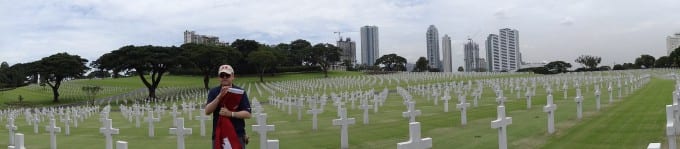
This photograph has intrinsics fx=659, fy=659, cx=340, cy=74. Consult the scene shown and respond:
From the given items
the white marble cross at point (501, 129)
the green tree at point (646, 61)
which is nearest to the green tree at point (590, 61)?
the green tree at point (646, 61)

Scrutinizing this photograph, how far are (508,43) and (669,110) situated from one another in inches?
6351

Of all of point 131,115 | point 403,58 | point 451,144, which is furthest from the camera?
point 403,58

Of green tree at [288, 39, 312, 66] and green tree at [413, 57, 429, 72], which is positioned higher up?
green tree at [288, 39, 312, 66]

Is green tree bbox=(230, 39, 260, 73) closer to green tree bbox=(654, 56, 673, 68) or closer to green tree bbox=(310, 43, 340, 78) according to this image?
green tree bbox=(310, 43, 340, 78)

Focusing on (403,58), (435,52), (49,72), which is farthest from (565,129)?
(435,52)

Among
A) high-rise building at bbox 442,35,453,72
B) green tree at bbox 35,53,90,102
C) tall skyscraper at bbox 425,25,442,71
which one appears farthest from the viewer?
tall skyscraper at bbox 425,25,442,71

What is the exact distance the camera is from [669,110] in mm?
9148

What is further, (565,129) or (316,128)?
(316,128)

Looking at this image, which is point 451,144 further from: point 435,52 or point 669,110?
point 435,52

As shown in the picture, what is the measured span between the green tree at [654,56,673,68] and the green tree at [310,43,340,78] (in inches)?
2234

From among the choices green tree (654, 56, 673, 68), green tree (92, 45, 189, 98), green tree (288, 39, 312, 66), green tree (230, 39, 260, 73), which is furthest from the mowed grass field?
green tree (654, 56, 673, 68)

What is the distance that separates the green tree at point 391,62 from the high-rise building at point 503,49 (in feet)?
127

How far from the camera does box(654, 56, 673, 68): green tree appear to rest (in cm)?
11262

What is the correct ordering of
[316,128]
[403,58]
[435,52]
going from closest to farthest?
[316,128] → [403,58] → [435,52]
